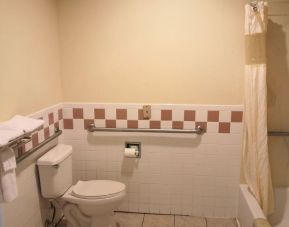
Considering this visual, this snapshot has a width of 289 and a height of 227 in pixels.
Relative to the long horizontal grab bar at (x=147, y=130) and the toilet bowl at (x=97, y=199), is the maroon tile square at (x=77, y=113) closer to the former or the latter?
the long horizontal grab bar at (x=147, y=130)

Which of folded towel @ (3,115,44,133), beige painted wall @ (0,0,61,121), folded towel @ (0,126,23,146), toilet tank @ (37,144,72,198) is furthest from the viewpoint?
toilet tank @ (37,144,72,198)

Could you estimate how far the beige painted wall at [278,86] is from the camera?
2.07m

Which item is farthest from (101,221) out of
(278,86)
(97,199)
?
(278,86)

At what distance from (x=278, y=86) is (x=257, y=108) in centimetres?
32

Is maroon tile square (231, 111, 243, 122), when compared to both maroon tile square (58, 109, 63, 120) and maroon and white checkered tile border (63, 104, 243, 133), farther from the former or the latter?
maroon tile square (58, 109, 63, 120)

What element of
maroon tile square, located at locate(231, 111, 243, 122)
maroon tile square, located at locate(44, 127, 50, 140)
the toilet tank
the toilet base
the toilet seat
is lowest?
the toilet base

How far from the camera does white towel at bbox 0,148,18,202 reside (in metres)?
1.30

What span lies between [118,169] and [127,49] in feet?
3.45

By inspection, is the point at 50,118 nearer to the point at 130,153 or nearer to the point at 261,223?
the point at 130,153

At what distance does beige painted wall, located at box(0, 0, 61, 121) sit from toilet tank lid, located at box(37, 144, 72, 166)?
0.34 meters

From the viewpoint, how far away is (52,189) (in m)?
1.99

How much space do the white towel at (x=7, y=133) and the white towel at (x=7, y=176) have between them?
75mm

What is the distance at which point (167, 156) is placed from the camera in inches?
93.3

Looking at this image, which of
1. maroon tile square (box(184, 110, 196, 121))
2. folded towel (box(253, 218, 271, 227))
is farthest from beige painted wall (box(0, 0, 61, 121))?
folded towel (box(253, 218, 271, 227))
